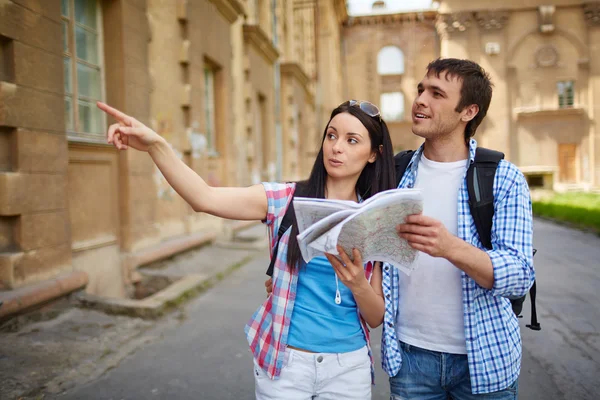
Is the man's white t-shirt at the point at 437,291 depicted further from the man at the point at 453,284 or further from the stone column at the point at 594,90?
the stone column at the point at 594,90

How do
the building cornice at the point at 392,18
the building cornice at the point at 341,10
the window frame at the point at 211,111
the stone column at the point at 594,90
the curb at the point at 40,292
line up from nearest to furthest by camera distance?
the curb at the point at 40,292 → the window frame at the point at 211,111 → the stone column at the point at 594,90 → the building cornice at the point at 341,10 → the building cornice at the point at 392,18

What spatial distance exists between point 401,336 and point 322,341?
0.41 m

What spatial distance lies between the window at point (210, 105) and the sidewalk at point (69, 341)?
17.4 feet

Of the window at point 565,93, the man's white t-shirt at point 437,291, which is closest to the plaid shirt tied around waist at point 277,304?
the man's white t-shirt at point 437,291

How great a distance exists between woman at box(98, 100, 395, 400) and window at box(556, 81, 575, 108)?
35.5m

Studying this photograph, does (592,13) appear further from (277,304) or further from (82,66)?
(277,304)

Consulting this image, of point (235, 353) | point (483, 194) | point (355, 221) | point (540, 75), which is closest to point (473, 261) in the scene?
point (483, 194)

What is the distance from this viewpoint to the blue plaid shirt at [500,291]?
186 cm

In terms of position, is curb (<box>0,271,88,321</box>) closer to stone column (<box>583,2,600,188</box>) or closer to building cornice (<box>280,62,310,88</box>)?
building cornice (<box>280,62,310,88</box>)

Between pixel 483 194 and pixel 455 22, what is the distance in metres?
35.0

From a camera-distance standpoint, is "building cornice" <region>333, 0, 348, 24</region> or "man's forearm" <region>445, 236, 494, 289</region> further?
"building cornice" <region>333, 0, 348, 24</region>

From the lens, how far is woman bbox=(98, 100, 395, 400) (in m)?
1.94

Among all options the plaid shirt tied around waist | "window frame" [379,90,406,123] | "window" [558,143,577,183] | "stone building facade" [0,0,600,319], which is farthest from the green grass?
"window frame" [379,90,406,123]

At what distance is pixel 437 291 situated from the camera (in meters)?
2.10
